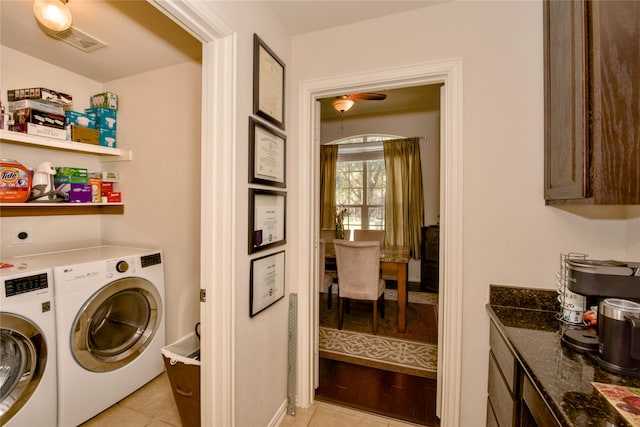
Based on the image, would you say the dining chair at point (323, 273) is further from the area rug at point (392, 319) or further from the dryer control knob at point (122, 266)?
the dryer control knob at point (122, 266)

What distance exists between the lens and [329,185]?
4.80m

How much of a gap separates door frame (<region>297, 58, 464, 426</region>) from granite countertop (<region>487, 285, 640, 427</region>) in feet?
0.84

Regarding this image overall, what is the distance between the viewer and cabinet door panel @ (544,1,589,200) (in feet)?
3.20

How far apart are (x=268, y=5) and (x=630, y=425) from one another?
219 cm

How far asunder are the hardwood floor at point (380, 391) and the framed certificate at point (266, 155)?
5.27 feet

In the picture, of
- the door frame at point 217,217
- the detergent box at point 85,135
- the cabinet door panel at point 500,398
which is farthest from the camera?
the detergent box at point 85,135

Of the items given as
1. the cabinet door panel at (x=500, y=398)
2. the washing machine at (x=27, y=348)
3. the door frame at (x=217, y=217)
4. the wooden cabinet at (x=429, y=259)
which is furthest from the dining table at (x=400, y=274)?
the washing machine at (x=27, y=348)

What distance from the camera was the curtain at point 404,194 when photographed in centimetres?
430

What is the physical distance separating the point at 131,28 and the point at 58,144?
1001mm

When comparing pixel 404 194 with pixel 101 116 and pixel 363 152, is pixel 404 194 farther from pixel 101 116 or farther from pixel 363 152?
pixel 101 116

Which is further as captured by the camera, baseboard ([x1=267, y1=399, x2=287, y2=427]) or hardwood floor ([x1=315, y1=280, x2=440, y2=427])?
hardwood floor ([x1=315, y1=280, x2=440, y2=427])

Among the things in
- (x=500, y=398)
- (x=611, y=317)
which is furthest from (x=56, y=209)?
(x=611, y=317)

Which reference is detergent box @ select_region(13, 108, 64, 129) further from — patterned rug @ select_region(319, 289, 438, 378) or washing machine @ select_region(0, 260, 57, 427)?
patterned rug @ select_region(319, 289, 438, 378)

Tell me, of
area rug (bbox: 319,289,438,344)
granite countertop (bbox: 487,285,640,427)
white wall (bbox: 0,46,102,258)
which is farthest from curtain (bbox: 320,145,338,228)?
granite countertop (bbox: 487,285,640,427)
